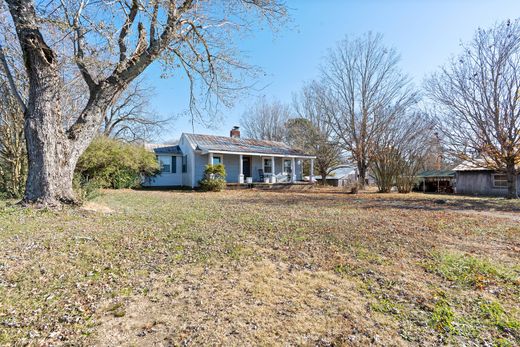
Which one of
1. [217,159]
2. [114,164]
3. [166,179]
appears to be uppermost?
[217,159]

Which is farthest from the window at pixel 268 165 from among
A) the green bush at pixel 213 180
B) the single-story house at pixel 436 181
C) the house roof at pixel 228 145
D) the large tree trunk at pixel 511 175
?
the single-story house at pixel 436 181

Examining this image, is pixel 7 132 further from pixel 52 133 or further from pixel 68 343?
pixel 68 343

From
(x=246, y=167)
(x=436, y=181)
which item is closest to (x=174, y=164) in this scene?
(x=246, y=167)

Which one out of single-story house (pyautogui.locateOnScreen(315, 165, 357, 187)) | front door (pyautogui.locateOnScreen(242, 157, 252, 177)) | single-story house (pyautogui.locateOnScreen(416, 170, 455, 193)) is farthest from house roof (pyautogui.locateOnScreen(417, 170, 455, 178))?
front door (pyautogui.locateOnScreen(242, 157, 252, 177))

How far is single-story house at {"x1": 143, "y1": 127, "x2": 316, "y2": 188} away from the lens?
17703 millimetres

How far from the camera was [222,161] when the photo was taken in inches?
734

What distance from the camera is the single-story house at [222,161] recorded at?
58.1 feet

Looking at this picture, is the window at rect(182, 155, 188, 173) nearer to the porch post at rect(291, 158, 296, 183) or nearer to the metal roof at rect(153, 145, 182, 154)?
the metal roof at rect(153, 145, 182, 154)

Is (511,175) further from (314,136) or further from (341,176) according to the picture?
(341,176)

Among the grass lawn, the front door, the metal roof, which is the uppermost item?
the metal roof

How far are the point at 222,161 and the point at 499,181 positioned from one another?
22.9 m

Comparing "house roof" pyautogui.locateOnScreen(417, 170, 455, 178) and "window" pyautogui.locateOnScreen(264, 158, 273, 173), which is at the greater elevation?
"window" pyautogui.locateOnScreen(264, 158, 273, 173)

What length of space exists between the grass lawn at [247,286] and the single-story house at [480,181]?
21.5 metres

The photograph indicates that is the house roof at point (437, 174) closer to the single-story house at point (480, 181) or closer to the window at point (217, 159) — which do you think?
the single-story house at point (480, 181)
